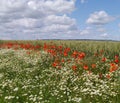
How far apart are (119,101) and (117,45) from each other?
1678 cm

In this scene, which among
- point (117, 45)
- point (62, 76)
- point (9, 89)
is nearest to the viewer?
point (9, 89)

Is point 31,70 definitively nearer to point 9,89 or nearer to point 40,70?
point 40,70

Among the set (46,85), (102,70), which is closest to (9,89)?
(46,85)

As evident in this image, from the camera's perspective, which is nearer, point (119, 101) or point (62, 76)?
point (119, 101)

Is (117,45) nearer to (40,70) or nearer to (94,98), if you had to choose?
(40,70)

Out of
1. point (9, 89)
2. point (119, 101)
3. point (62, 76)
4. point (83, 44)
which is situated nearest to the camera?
point (119, 101)

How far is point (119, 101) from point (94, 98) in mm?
992

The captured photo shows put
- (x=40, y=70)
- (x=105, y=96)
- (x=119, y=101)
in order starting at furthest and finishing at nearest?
(x=40, y=70) → (x=105, y=96) → (x=119, y=101)

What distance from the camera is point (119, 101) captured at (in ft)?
28.8

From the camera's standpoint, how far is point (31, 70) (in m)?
15.3

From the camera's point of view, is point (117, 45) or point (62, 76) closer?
point (62, 76)

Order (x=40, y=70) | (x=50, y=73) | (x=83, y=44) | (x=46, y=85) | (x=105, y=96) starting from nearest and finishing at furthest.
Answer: (x=105, y=96), (x=46, y=85), (x=50, y=73), (x=40, y=70), (x=83, y=44)

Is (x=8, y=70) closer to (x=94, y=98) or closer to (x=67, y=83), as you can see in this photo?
(x=67, y=83)

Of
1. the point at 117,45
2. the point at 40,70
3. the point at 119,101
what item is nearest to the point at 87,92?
the point at 119,101
